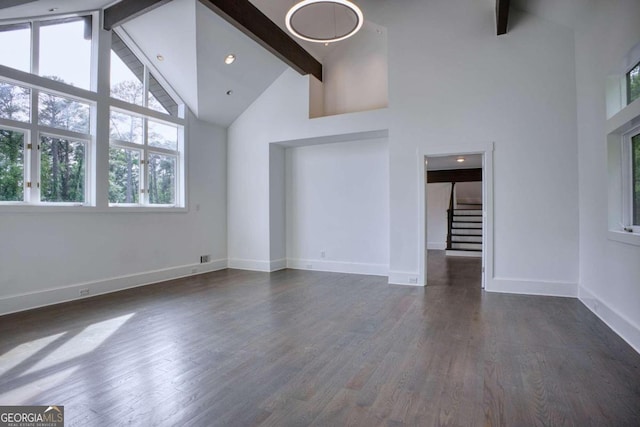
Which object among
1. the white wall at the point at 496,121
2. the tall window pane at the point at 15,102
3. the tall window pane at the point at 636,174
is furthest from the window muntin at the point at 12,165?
the tall window pane at the point at 636,174

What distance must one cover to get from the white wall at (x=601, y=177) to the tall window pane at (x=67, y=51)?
20.8 feet

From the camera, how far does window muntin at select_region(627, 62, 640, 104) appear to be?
3.14 metres

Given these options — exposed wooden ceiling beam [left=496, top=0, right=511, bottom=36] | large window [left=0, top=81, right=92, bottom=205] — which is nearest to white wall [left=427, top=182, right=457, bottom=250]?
exposed wooden ceiling beam [left=496, top=0, right=511, bottom=36]

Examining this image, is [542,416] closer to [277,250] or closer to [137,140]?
[277,250]

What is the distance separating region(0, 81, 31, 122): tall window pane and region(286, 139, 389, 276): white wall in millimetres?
4216

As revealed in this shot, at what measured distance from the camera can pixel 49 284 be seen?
4367 millimetres

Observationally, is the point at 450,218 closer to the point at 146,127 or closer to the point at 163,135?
the point at 163,135

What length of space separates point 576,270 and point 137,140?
22.6 feet

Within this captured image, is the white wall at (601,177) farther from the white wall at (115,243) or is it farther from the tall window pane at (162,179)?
the tall window pane at (162,179)

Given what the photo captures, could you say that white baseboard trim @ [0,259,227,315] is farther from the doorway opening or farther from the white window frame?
the doorway opening

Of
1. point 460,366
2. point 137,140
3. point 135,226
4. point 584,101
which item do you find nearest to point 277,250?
point 135,226

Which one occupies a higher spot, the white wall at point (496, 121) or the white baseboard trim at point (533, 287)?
the white wall at point (496, 121)

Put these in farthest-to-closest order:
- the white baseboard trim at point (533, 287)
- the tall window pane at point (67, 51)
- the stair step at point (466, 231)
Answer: the stair step at point (466, 231) < the white baseboard trim at point (533, 287) < the tall window pane at point (67, 51)

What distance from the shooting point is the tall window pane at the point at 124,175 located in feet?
17.1
